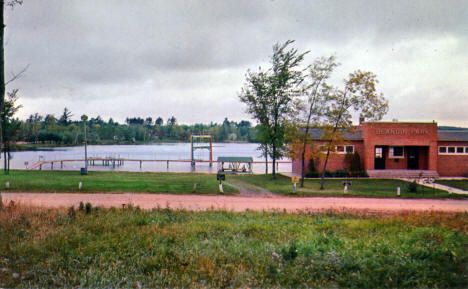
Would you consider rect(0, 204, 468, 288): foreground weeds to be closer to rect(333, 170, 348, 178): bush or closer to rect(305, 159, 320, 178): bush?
rect(333, 170, 348, 178): bush

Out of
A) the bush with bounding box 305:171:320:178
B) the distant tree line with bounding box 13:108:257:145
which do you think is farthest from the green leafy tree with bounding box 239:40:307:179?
the distant tree line with bounding box 13:108:257:145

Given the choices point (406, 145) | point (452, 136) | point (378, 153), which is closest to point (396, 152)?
point (406, 145)

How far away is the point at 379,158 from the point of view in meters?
31.9

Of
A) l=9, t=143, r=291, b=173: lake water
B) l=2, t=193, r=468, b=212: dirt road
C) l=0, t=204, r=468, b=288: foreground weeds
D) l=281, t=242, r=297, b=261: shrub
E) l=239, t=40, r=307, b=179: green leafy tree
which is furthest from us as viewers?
l=9, t=143, r=291, b=173: lake water

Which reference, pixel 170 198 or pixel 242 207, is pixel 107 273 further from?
pixel 170 198

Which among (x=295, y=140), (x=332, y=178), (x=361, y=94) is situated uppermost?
(x=361, y=94)

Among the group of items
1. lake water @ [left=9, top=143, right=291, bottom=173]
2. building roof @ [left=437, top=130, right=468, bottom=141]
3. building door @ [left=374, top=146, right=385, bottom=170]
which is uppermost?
building roof @ [left=437, top=130, right=468, bottom=141]

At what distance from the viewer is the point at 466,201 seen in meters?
16.6

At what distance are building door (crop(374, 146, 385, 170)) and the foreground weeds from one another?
79.9 feet

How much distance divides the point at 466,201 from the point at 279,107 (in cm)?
1531

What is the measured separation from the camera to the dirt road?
1384 cm

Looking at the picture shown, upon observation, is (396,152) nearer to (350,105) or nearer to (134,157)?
(350,105)

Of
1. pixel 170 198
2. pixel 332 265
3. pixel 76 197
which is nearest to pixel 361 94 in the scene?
pixel 170 198

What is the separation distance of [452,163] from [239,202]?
26.9m
